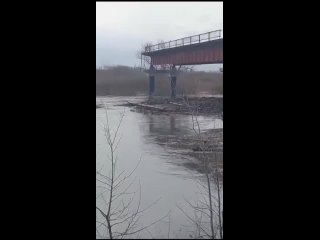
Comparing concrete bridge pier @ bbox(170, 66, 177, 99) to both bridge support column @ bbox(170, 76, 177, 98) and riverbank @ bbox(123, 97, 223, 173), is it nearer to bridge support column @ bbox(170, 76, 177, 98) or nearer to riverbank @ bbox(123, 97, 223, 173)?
bridge support column @ bbox(170, 76, 177, 98)

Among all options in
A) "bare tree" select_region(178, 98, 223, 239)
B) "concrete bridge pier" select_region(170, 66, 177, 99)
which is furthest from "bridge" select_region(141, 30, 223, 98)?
"bare tree" select_region(178, 98, 223, 239)

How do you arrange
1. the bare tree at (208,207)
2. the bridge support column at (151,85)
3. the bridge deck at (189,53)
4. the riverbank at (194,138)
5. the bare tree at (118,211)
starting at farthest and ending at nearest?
the bridge support column at (151,85), the bridge deck at (189,53), the riverbank at (194,138), the bare tree at (118,211), the bare tree at (208,207)

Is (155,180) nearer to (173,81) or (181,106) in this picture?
(181,106)

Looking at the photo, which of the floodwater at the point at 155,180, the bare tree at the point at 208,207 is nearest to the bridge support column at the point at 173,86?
the floodwater at the point at 155,180

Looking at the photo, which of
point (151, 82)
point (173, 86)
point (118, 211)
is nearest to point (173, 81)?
point (173, 86)

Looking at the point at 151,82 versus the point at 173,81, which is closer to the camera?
the point at 173,81

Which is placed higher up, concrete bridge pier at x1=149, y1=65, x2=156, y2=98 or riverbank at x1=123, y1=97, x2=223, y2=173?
concrete bridge pier at x1=149, y1=65, x2=156, y2=98

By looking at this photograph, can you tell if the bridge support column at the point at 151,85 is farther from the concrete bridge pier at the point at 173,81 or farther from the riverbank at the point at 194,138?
the concrete bridge pier at the point at 173,81
